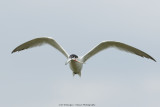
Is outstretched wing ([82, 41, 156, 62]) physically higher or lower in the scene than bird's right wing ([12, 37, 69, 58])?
lower

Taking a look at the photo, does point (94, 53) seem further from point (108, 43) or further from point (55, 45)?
point (55, 45)

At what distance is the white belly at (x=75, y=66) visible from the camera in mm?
17070

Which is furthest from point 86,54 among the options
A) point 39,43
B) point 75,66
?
point 39,43

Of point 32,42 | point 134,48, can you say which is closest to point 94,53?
point 134,48

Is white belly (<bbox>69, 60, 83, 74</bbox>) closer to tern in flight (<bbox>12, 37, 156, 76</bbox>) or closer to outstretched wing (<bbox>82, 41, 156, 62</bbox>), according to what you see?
tern in flight (<bbox>12, 37, 156, 76</bbox>)

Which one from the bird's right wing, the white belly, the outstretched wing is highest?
the bird's right wing

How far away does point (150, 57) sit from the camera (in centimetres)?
1823

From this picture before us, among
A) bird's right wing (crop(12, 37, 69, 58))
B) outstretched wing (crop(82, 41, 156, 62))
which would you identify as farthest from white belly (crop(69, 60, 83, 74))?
bird's right wing (crop(12, 37, 69, 58))

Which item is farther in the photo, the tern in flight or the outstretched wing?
the outstretched wing

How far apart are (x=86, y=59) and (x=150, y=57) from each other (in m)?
3.08

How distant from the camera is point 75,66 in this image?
17.2m

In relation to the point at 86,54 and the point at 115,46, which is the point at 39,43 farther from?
the point at 115,46

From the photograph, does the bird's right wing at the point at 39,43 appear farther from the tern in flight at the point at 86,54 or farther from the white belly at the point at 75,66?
the white belly at the point at 75,66

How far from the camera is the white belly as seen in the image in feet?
56.0
